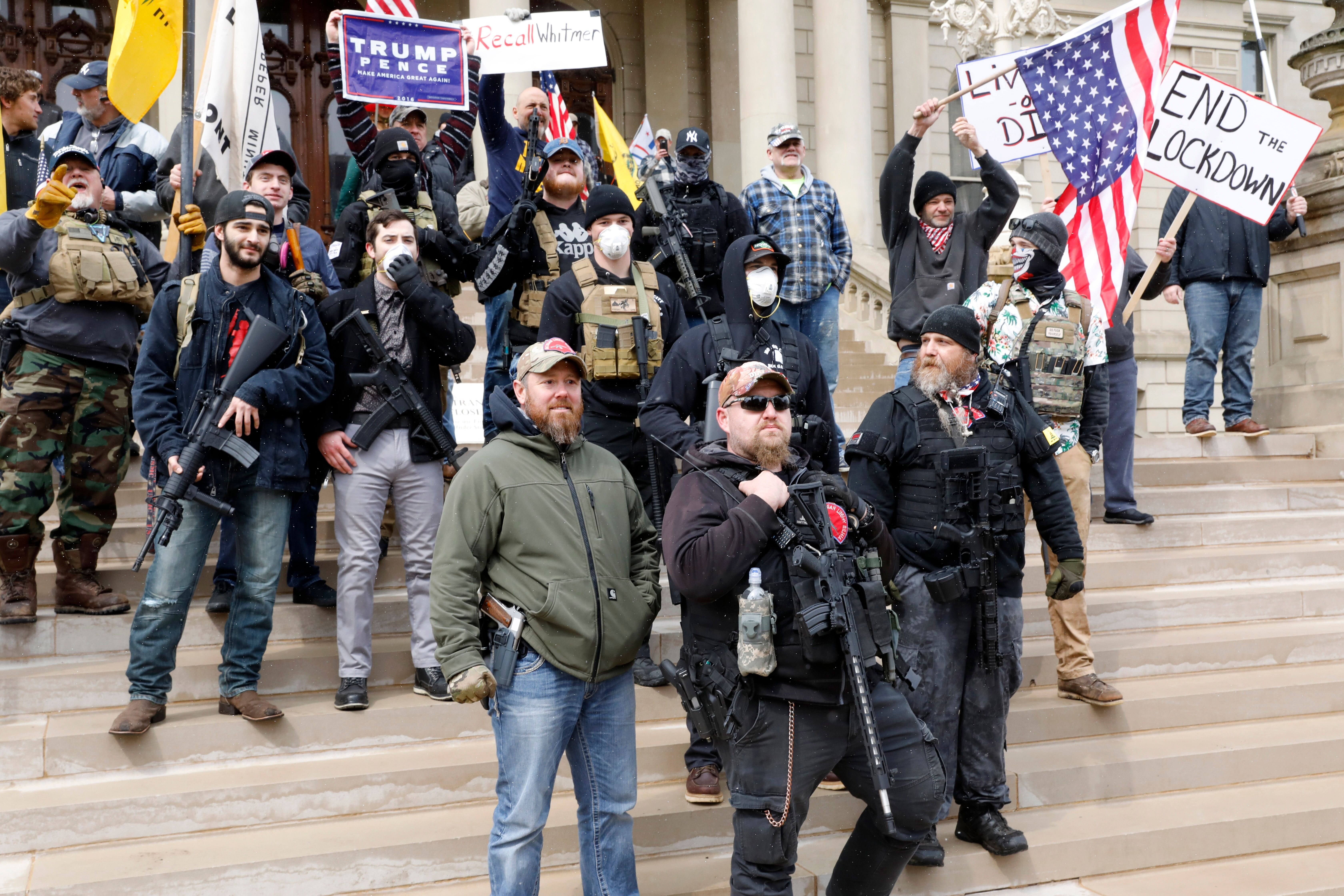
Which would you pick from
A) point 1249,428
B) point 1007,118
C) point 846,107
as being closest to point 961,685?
point 1007,118

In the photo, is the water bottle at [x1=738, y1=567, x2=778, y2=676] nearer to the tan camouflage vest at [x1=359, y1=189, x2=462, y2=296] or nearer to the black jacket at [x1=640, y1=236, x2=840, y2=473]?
the black jacket at [x1=640, y1=236, x2=840, y2=473]

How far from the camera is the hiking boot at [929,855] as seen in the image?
5004 mm

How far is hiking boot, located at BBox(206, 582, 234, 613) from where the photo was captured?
243 inches

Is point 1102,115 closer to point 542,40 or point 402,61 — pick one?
point 542,40

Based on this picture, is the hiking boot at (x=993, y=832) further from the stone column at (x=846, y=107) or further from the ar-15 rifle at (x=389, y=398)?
the stone column at (x=846, y=107)

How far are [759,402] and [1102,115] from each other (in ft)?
15.9

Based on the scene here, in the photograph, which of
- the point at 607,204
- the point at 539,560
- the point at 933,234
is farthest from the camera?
the point at 933,234

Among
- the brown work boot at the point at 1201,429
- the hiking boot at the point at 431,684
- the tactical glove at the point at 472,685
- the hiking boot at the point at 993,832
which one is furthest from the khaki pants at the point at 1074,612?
the brown work boot at the point at 1201,429

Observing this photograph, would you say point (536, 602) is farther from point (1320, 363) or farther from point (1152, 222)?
point (1152, 222)

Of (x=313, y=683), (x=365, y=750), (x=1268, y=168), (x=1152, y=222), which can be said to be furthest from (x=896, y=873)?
(x=1152, y=222)

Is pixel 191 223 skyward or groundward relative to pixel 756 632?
skyward

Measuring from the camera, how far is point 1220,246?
30.9 feet

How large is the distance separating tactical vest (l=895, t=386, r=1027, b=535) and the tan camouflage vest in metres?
2.78

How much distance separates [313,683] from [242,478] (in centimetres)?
110
